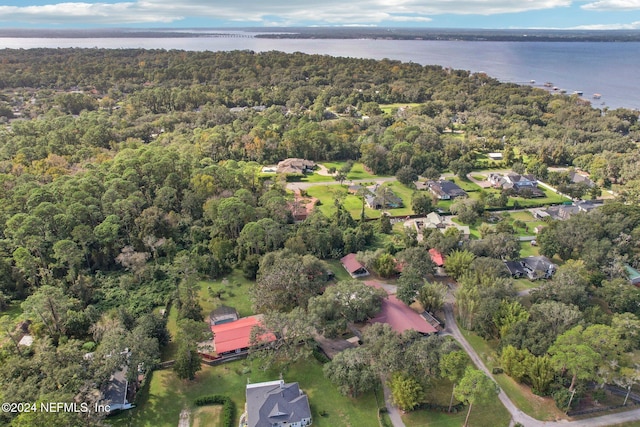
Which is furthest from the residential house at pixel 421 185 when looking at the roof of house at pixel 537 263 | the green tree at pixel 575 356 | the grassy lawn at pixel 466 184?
the green tree at pixel 575 356

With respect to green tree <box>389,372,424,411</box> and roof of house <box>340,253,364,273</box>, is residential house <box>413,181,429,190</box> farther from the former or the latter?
green tree <box>389,372,424,411</box>

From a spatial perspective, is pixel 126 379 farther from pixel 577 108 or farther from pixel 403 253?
pixel 577 108

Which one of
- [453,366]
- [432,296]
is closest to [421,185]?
[432,296]

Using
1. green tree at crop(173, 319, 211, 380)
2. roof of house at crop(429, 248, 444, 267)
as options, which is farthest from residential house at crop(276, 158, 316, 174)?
green tree at crop(173, 319, 211, 380)

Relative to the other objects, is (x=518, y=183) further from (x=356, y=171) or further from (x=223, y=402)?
(x=223, y=402)

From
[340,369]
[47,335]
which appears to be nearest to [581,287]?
[340,369]
